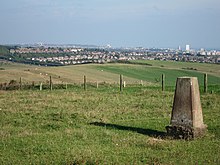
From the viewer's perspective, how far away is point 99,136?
11812 mm

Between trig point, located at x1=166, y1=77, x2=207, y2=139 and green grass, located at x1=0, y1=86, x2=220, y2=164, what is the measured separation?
39 cm

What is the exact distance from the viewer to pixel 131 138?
37.4ft

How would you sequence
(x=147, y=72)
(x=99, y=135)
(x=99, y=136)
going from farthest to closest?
(x=147, y=72), (x=99, y=135), (x=99, y=136)

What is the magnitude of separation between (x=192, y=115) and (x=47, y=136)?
4712mm

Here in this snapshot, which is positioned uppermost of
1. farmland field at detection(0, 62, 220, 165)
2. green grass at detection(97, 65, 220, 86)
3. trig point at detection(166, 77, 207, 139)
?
trig point at detection(166, 77, 207, 139)

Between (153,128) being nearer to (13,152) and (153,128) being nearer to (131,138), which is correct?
(131,138)

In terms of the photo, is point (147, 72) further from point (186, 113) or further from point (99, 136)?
point (99, 136)

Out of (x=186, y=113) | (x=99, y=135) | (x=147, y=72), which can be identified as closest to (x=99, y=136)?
(x=99, y=135)

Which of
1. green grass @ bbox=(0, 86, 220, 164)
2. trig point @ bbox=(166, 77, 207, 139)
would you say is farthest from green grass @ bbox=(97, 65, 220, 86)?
trig point @ bbox=(166, 77, 207, 139)

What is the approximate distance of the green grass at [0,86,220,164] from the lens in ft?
29.9

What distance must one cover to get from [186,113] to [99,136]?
294cm

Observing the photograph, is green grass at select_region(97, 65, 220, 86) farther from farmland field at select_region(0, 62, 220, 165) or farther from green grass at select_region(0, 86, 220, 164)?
green grass at select_region(0, 86, 220, 164)

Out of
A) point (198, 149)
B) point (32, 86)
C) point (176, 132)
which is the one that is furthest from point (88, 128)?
point (32, 86)

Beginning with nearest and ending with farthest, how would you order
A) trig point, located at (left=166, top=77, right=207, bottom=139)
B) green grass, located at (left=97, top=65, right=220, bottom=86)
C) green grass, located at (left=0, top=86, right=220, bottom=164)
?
green grass, located at (left=0, top=86, right=220, bottom=164)
trig point, located at (left=166, top=77, right=207, bottom=139)
green grass, located at (left=97, top=65, right=220, bottom=86)
